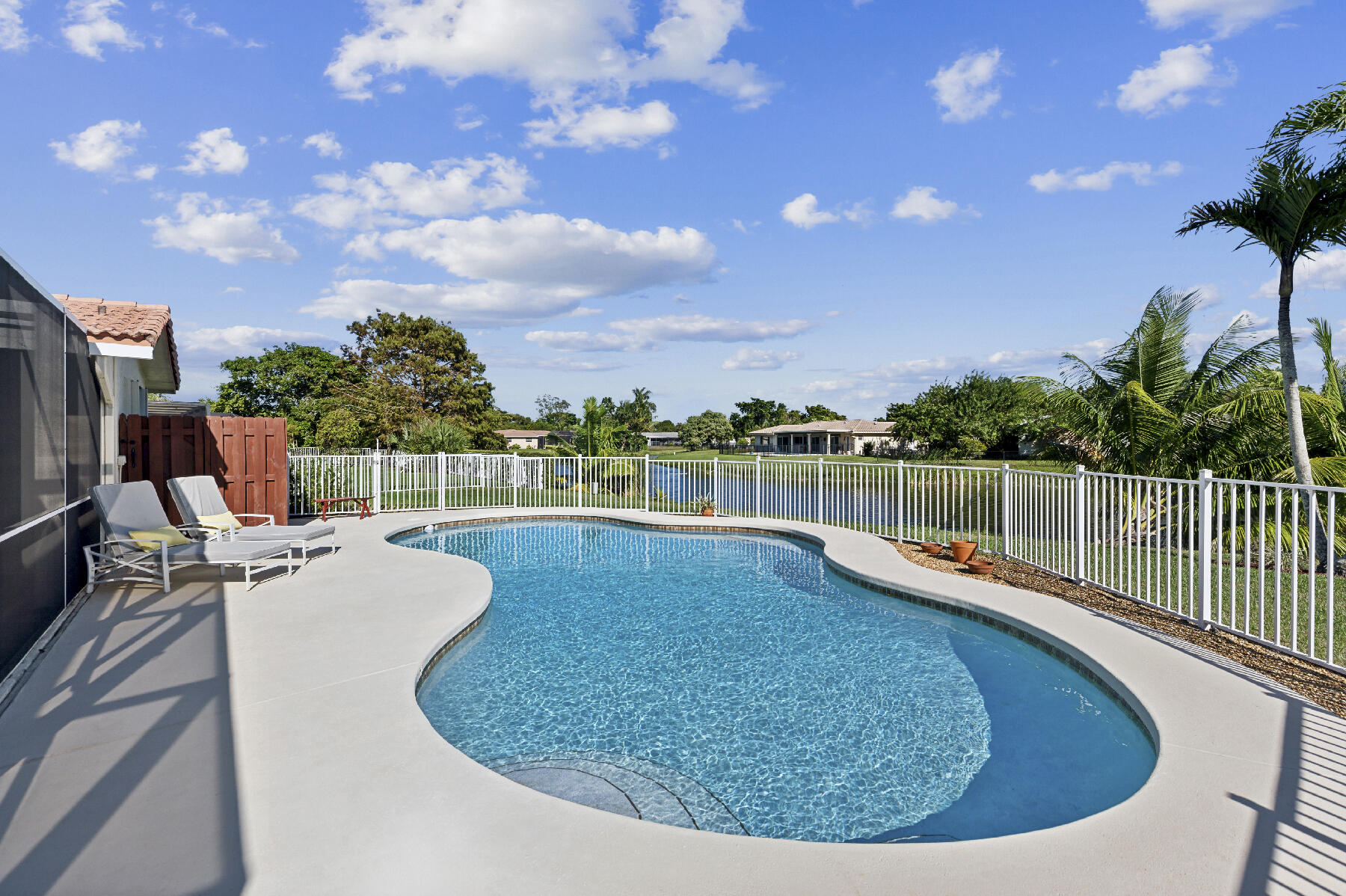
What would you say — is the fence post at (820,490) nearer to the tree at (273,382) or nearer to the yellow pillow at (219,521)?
the yellow pillow at (219,521)

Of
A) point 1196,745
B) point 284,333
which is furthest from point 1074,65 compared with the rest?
point 284,333

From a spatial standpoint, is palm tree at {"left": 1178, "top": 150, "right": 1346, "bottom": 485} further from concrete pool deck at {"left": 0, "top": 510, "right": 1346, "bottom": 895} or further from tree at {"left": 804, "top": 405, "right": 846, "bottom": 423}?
tree at {"left": 804, "top": 405, "right": 846, "bottom": 423}

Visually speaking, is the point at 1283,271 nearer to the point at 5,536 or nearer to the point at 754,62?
the point at 754,62

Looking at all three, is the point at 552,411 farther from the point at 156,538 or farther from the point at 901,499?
the point at 156,538

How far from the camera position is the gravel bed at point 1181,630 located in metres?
3.97

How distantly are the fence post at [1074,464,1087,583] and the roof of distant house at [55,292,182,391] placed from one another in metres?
10.3

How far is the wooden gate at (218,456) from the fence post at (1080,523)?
1120cm

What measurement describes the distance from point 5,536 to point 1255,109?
50.6 ft

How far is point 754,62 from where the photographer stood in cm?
1341

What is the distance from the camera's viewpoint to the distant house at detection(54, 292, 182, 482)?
6.90m

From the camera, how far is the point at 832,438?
67.6 metres

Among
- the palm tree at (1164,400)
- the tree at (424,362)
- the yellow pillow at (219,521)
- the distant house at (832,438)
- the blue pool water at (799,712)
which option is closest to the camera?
the blue pool water at (799,712)

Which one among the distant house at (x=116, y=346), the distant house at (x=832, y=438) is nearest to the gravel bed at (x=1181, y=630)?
the distant house at (x=116, y=346)

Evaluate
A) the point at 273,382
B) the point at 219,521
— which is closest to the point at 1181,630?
the point at 219,521
